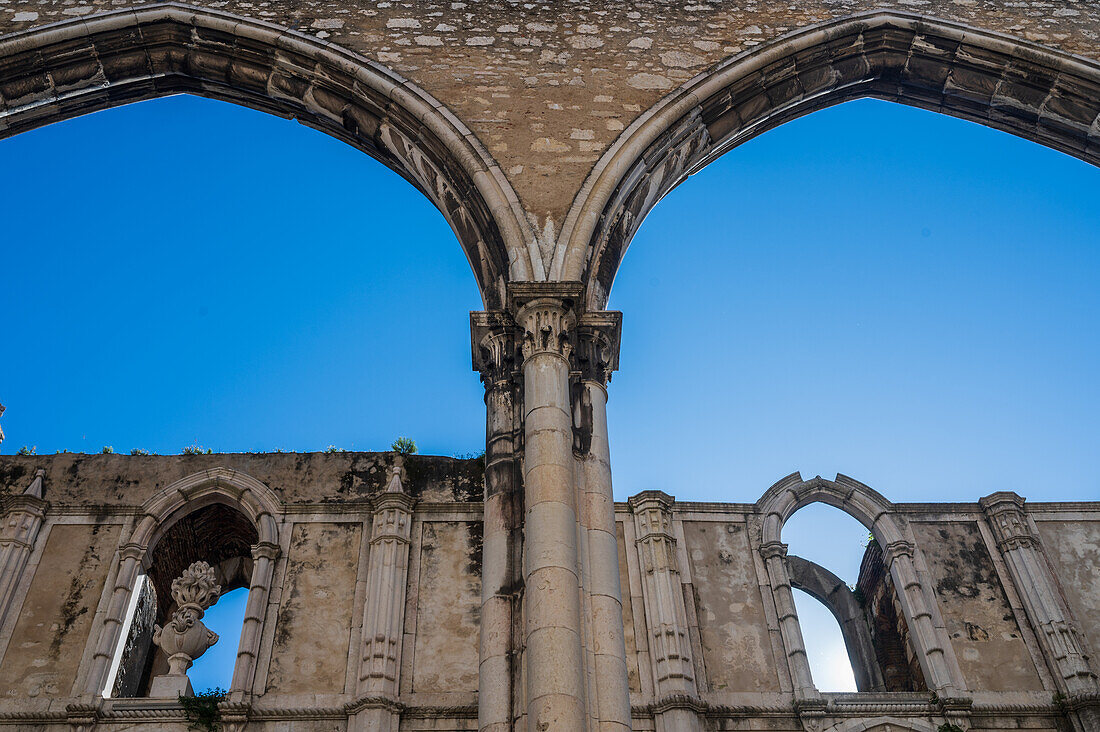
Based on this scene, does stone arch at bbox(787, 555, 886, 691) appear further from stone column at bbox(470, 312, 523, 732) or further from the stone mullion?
stone column at bbox(470, 312, 523, 732)

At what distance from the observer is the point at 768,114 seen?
337 inches

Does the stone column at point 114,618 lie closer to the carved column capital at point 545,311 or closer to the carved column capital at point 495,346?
the carved column capital at point 495,346

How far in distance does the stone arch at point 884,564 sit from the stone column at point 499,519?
534 centimetres

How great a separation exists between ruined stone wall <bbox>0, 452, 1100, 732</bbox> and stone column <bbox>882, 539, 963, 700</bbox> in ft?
0.10

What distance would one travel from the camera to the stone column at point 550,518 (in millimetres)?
4703

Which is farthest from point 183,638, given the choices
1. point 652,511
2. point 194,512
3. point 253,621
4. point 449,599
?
point 652,511

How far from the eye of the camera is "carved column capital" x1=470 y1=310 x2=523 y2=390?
6.49 metres

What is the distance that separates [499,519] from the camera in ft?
18.9

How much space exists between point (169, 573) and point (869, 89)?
9249 millimetres

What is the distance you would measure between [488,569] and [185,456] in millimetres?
7093

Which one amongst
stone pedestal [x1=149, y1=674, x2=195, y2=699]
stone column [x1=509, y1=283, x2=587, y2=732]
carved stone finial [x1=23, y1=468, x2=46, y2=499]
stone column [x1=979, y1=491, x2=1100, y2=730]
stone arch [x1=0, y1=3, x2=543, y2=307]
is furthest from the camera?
carved stone finial [x1=23, y1=468, x2=46, y2=499]

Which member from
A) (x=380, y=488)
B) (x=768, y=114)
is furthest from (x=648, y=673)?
(x=768, y=114)

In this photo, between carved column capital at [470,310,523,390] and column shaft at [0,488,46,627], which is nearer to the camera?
carved column capital at [470,310,523,390]

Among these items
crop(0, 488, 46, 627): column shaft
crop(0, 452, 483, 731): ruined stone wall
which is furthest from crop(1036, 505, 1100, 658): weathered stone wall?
crop(0, 488, 46, 627): column shaft
